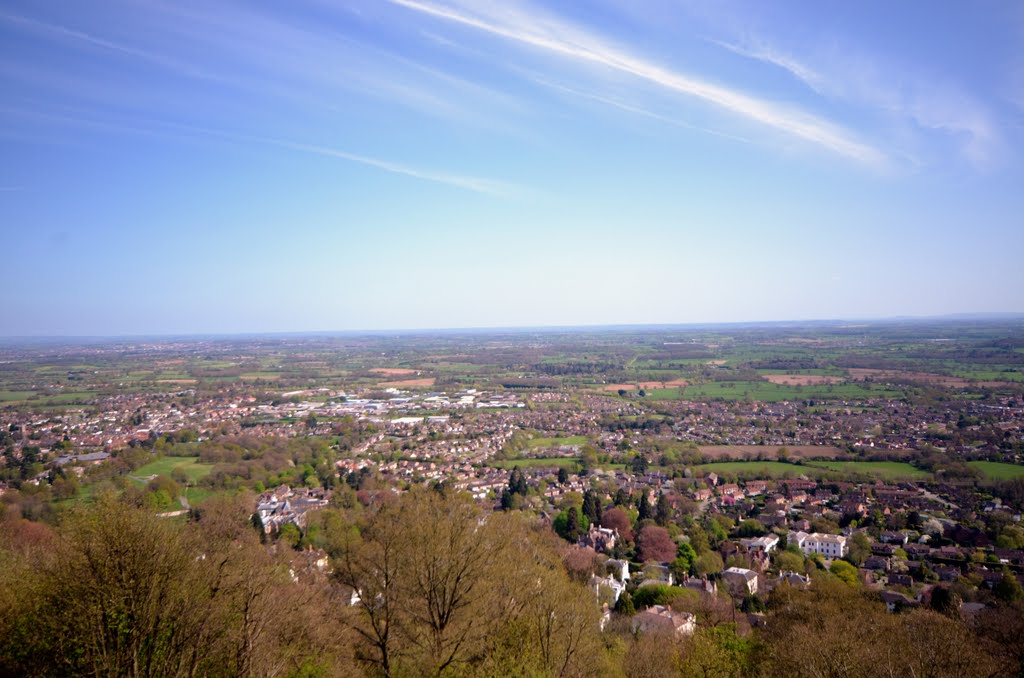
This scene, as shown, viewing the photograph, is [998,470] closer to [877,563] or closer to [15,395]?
[877,563]

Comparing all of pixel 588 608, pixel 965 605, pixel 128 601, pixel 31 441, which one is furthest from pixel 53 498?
pixel 965 605

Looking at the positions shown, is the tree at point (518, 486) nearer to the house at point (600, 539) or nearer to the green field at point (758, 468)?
the house at point (600, 539)

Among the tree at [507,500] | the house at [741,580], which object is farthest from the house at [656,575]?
the tree at [507,500]

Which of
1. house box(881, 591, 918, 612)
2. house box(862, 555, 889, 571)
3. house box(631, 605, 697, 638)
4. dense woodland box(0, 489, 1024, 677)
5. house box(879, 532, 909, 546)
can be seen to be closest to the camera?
dense woodland box(0, 489, 1024, 677)

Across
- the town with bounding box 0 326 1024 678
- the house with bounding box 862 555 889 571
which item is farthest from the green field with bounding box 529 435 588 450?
the house with bounding box 862 555 889 571

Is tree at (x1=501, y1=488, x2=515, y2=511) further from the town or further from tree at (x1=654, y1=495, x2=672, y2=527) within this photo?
tree at (x1=654, y1=495, x2=672, y2=527)

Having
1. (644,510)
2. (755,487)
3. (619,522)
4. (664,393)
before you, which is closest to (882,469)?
(755,487)
